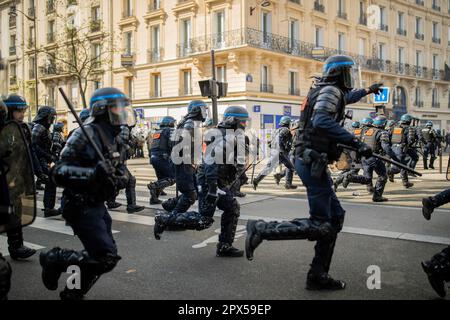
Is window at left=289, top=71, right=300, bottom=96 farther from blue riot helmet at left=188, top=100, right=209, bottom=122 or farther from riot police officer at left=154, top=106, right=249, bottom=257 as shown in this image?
riot police officer at left=154, top=106, right=249, bottom=257

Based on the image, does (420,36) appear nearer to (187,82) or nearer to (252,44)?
(252,44)

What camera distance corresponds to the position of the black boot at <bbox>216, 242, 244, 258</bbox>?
5074mm

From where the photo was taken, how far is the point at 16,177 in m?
3.45

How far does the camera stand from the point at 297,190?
1109 cm

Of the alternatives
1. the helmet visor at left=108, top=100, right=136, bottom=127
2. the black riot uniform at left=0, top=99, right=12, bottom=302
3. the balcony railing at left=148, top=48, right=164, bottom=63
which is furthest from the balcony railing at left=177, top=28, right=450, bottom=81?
the black riot uniform at left=0, top=99, right=12, bottom=302

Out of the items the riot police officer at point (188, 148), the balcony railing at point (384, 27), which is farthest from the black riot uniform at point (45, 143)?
the balcony railing at point (384, 27)

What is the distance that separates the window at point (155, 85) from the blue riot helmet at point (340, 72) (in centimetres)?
2728

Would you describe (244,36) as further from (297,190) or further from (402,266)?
(402,266)

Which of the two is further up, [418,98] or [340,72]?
[418,98]

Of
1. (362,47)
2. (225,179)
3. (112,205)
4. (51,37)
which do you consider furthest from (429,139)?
(51,37)

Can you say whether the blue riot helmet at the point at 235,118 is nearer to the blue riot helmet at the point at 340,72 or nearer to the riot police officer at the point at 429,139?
the blue riot helmet at the point at 340,72

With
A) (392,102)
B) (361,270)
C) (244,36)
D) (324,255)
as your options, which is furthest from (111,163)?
(392,102)

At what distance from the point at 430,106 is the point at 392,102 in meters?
5.78

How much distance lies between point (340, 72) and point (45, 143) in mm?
5549
